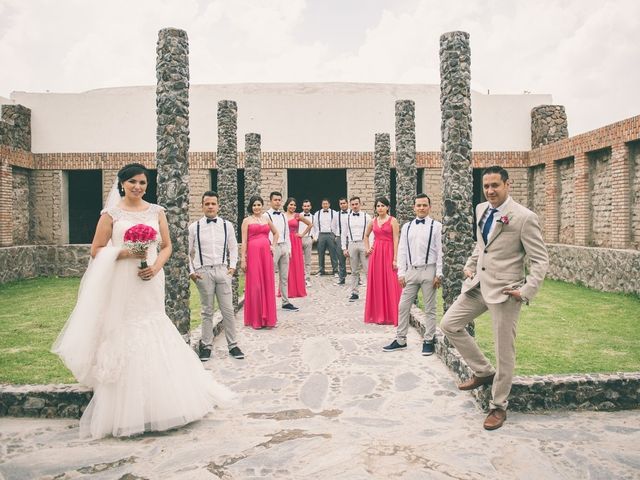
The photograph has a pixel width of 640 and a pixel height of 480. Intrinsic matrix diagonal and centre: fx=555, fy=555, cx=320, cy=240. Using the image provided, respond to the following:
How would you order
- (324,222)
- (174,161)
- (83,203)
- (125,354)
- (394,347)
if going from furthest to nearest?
(83,203)
(324,222)
(394,347)
(174,161)
(125,354)

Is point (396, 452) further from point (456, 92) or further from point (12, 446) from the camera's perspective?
point (456, 92)

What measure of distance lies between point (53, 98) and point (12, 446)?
15777mm

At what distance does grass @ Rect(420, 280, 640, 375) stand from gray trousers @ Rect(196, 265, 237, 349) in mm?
3091

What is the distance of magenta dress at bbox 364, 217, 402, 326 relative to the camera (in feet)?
28.6

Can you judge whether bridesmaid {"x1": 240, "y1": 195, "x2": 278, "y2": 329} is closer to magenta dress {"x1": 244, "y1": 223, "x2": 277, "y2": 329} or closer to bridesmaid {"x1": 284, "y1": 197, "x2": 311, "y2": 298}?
magenta dress {"x1": 244, "y1": 223, "x2": 277, "y2": 329}

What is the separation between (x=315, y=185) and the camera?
74.3ft

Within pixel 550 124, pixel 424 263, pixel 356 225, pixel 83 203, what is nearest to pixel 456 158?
pixel 424 263

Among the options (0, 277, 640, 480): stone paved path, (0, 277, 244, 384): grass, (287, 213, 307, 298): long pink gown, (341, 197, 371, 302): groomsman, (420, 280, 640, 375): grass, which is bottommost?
(0, 277, 640, 480): stone paved path

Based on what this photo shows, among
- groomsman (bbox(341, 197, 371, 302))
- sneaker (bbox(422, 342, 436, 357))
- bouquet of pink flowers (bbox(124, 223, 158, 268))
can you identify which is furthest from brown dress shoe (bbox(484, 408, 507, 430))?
groomsman (bbox(341, 197, 371, 302))

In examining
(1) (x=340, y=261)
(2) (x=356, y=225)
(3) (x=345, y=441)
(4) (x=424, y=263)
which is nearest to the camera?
(3) (x=345, y=441)

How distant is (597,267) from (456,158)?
740 cm

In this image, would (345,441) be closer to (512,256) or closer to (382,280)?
(512,256)

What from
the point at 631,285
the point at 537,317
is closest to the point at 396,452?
the point at 537,317

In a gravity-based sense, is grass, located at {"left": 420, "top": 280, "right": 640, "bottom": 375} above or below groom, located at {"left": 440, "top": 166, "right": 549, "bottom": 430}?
below
